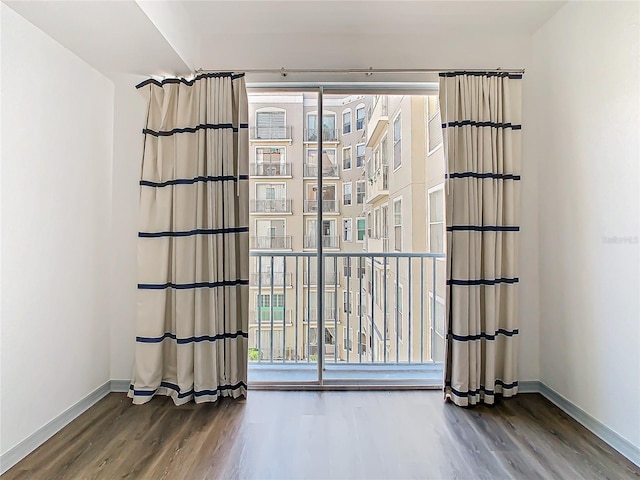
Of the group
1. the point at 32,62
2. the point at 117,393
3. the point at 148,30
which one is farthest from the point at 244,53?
the point at 117,393

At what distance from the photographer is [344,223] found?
288cm

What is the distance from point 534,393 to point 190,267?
2.58 metres

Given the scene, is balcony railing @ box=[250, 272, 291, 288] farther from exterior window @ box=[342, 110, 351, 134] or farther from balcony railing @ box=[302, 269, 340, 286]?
exterior window @ box=[342, 110, 351, 134]

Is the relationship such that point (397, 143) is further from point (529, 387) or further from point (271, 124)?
point (529, 387)

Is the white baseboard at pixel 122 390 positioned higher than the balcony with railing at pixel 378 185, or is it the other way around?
the balcony with railing at pixel 378 185

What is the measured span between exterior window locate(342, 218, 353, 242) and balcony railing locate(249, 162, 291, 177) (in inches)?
23.4

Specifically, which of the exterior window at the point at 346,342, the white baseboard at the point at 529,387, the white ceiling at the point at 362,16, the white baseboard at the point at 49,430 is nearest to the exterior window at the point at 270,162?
the white ceiling at the point at 362,16

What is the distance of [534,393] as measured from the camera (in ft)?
8.32

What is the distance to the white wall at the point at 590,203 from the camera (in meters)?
1.85

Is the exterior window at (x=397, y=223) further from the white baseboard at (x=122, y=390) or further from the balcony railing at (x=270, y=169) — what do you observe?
the white baseboard at (x=122, y=390)

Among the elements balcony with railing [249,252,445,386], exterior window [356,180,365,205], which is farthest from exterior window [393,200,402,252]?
exterior window [356,180,365,205]

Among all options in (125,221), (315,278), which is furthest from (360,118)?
(125,221)

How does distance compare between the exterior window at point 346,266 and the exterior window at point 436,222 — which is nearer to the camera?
the exterior window at point 436,222

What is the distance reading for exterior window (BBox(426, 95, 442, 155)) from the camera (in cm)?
293
